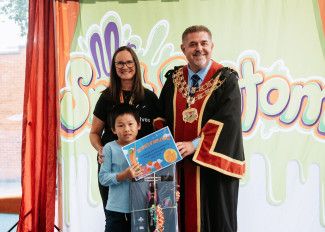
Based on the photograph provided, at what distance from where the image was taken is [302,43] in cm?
263

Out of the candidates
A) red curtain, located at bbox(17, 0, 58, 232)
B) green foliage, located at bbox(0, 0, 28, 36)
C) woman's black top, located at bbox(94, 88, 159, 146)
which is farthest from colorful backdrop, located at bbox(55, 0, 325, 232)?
green foliage, located at bbox(0, 0, 28, 36)

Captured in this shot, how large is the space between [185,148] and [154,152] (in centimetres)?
16

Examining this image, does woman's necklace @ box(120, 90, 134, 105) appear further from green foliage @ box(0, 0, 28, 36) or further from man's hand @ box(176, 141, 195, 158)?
green foliage @ box(0, 0, 28, 36)

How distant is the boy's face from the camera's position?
1.94 metres

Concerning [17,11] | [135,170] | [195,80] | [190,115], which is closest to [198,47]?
[195,80]

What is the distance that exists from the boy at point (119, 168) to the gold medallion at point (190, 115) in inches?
10.3

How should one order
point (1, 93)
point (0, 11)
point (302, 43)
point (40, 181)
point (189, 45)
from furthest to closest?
point (1, 93) < point (0, 11) < point (40, 181) < point (302, 43) < point (189, 45)

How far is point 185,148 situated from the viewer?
1.90 metres

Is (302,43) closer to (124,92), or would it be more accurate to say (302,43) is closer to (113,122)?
(124,92)

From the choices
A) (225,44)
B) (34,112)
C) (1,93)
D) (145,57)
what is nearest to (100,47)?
(145,57)

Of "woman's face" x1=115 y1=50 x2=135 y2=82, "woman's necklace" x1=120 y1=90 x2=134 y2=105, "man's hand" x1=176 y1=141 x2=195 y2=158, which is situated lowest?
"man's hand" x1=176 y1=141 x2=195 y2=158

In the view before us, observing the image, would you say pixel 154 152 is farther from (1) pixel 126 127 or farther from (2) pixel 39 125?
(2) pixel 39 125

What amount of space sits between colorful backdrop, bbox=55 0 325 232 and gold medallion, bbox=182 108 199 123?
832mm

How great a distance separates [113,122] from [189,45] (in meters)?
0.59
